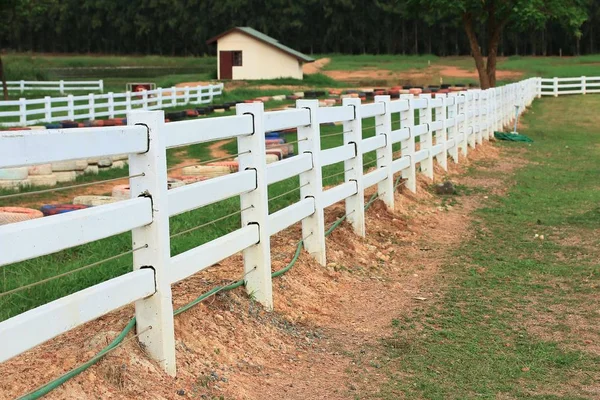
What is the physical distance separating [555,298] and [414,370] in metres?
2.50

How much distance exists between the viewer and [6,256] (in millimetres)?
4137

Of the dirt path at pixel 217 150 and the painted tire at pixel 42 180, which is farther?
the dirt path at pixel 217 150

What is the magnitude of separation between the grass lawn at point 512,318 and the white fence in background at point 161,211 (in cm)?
123

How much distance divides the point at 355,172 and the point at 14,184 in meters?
7.85

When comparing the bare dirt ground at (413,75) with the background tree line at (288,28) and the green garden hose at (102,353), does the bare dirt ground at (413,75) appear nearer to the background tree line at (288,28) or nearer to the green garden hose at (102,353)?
the background tree line at (288,28)

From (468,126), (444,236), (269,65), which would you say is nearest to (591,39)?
(269,65)

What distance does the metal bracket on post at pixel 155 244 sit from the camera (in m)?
5.25

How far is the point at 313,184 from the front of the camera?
8633 mm

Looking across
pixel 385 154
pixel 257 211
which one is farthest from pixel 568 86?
pixel 257 211

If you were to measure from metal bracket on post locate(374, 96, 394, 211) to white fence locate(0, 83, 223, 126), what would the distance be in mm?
A: 18031

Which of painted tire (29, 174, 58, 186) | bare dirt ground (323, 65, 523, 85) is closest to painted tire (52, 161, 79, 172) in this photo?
painted tire (29, 174, 58, 186)

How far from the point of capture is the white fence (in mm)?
30872

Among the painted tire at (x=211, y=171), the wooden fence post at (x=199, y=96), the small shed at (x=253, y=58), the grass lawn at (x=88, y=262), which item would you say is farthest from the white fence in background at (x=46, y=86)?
the grass lawn at (x=88, y=262)

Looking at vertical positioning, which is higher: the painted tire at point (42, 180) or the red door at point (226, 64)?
the red door at point (226, 64)
